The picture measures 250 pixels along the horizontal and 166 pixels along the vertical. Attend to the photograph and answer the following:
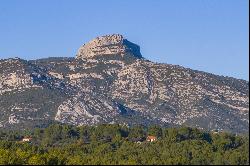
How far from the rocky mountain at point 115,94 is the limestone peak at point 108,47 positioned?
55.6 feet

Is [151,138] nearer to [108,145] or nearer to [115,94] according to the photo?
[108,145]

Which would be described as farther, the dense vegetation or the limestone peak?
the limestone peak

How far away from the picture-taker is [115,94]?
151 metres

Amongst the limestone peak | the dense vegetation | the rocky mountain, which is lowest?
the dense vegetation

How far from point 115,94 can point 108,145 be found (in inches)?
3097

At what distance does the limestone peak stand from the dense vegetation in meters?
84.9

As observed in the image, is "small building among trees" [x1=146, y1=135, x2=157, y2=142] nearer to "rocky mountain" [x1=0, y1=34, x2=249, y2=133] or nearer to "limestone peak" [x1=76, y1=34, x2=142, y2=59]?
"rocky mountain" [x1=0, y1=34, x2=249, y2=133]

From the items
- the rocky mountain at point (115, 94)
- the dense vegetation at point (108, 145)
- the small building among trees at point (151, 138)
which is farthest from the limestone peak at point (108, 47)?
the small building among trees at point (151, 138)

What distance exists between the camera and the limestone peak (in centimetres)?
18338

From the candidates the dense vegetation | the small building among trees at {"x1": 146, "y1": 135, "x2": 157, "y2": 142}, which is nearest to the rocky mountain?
the dense vegetation

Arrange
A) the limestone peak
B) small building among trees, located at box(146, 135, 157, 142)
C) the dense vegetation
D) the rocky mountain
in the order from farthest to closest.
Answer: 1. the limestone peak
2. the rocky mountain
3. small building among trees, located at box(146, 135, 157, 142)
4. the dense vegetation

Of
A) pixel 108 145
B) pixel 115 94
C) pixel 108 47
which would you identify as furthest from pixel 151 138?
pixel 108 47

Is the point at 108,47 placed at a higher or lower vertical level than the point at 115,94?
higher

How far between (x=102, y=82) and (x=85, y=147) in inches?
3302
